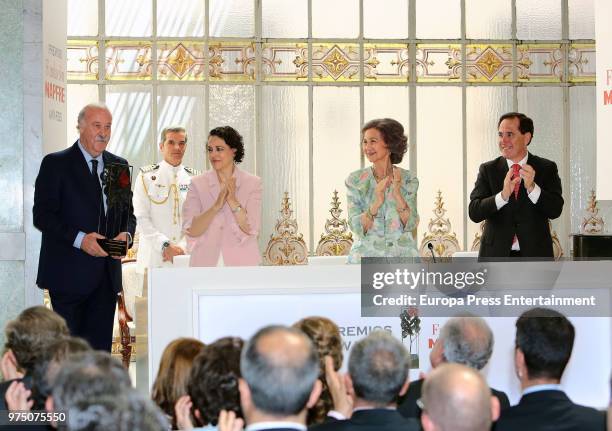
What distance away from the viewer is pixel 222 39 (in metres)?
9.40

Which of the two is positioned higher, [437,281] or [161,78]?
[161,78]

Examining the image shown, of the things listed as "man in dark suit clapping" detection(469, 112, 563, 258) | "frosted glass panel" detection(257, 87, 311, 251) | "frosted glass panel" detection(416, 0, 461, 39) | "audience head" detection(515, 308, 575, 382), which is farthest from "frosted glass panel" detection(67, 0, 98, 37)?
"audience head" detection(515, 308, 575, 382)

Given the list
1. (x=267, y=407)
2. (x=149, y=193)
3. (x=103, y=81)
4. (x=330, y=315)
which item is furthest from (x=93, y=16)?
(x=267, y=407)

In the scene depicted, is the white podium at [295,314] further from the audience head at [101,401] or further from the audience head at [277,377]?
the audience head at [101,401]

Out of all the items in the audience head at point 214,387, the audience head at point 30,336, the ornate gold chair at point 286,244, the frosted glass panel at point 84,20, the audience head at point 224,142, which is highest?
the frosted glass panel at point 84,20

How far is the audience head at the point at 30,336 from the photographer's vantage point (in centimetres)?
315

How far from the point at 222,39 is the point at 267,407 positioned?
725 centimetres

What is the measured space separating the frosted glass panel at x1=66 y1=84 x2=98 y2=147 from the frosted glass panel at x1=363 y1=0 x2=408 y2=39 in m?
2.46

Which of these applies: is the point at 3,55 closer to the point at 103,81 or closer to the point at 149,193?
the point at 149,193

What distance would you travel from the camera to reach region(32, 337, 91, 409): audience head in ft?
9.20

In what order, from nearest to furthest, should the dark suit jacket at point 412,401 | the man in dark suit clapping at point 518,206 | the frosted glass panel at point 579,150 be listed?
the dark suit jacket at point 412,401 → the man in dark suit clapping at point 518,206 → the frosted glass panel at point 579,150

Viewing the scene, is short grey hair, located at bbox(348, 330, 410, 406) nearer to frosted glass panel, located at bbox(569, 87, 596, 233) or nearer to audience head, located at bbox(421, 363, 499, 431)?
audience head, located at bbox(421, 363, 499, 431)

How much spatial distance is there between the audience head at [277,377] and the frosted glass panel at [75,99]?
700 cm

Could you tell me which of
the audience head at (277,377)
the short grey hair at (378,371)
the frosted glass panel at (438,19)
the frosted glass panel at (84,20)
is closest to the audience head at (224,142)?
the short grey hair at (378,371)
